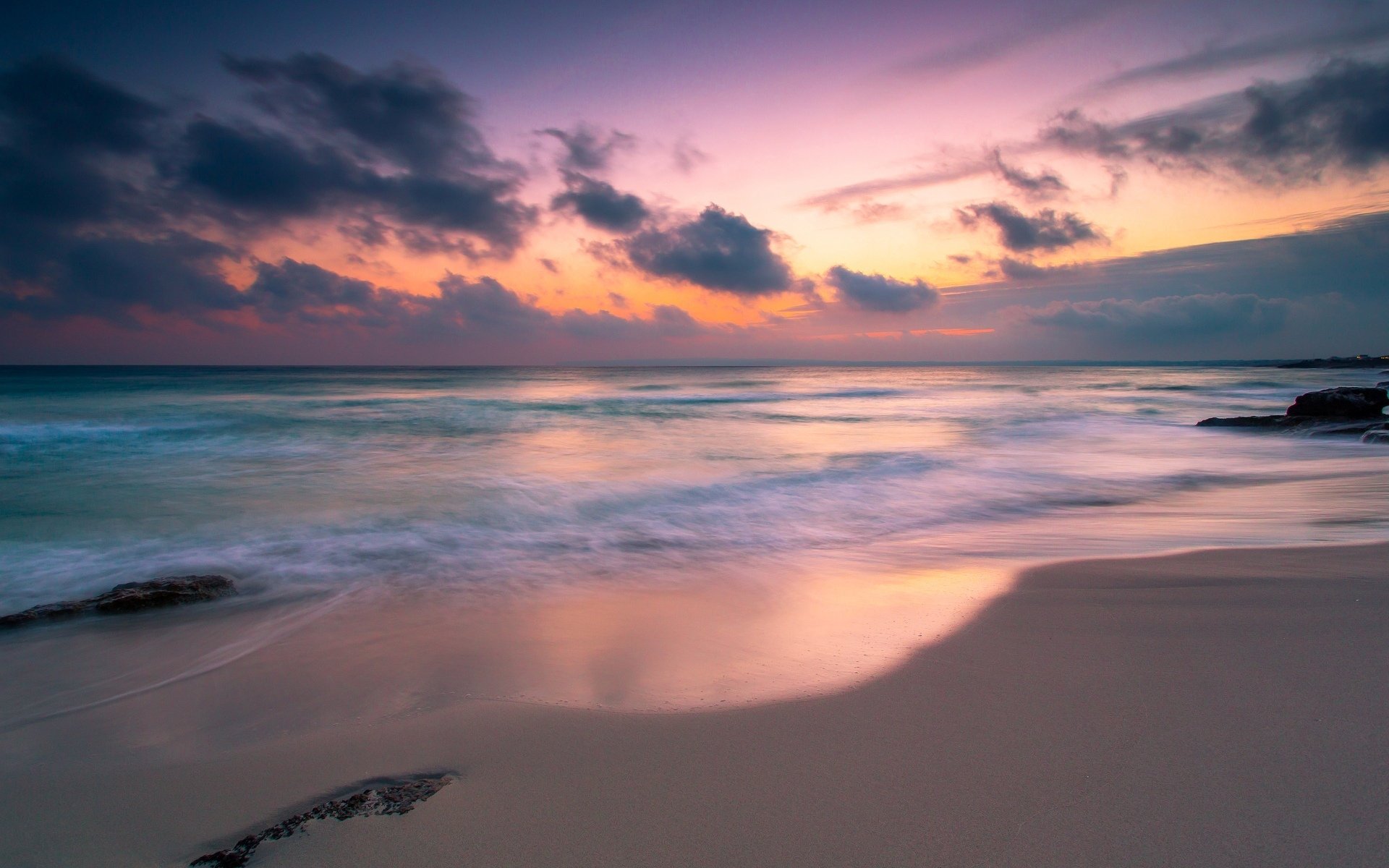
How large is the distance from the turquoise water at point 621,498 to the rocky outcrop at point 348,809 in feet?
9.49

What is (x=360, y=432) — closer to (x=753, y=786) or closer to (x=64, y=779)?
(x=64, y=779)

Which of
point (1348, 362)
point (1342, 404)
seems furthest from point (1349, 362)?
point (1342, 404)

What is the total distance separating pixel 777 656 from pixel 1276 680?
2.14 metres

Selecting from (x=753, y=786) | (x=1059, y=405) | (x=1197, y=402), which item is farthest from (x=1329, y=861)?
(x=1197, y=402)

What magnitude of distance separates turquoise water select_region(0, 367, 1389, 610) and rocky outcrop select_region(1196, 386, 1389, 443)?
0.95 metres

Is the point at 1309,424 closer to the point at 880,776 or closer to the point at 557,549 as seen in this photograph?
the point at 557,549

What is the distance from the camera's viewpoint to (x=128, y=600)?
446 cm

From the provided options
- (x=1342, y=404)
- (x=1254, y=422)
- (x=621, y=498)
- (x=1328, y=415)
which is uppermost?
(x=1342, y=404)

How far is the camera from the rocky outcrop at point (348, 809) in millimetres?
1991

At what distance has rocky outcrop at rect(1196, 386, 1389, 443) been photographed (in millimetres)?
13820

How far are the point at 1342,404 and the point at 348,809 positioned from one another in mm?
21331

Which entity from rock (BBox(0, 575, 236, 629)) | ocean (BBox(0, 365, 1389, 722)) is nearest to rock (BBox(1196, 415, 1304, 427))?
ocean (BBox(0, 365, 1389, 722))

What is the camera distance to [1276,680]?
9.01 feet

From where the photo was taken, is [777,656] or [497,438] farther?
[497,438]
